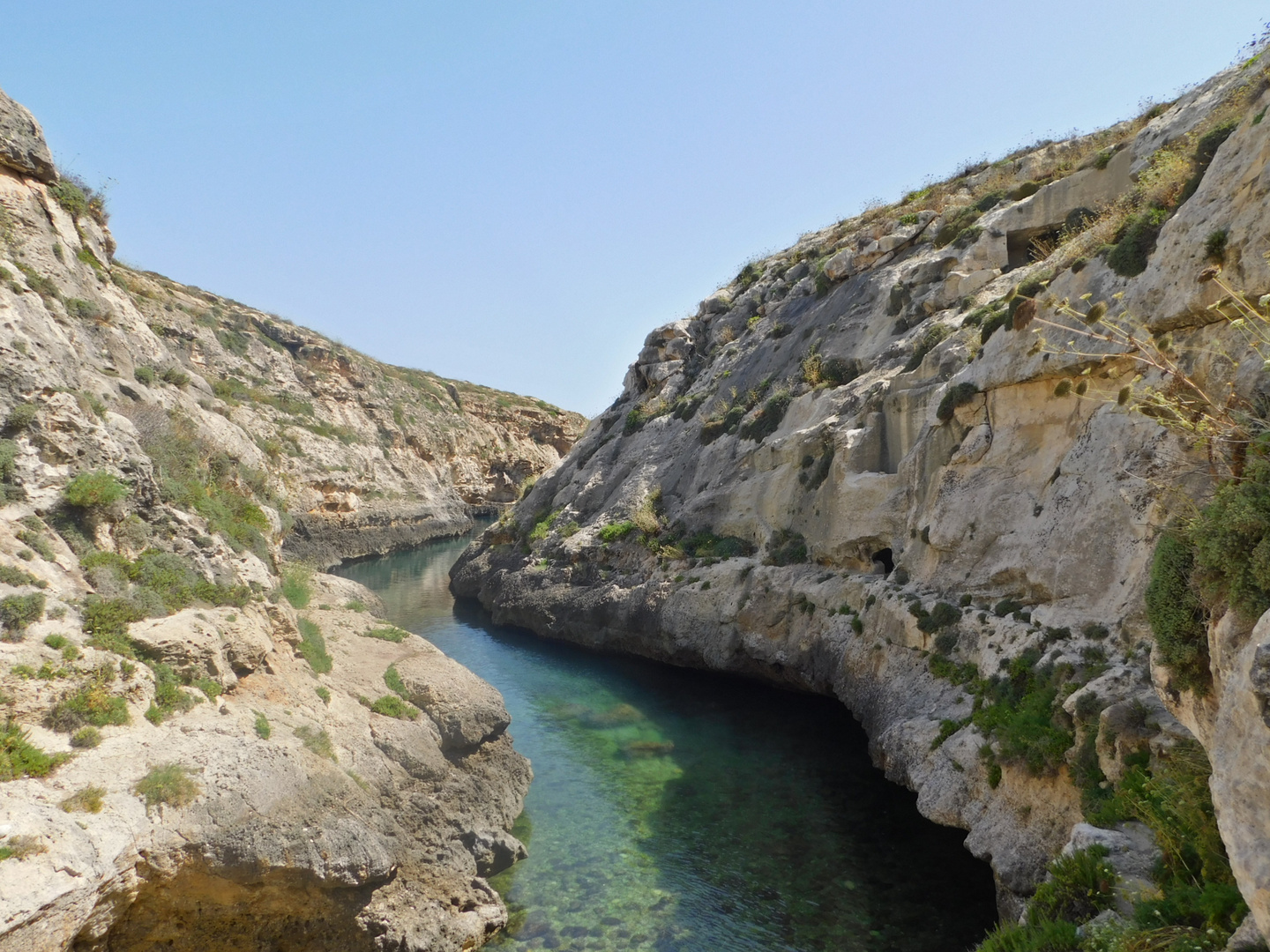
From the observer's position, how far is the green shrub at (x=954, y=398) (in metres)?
16.8

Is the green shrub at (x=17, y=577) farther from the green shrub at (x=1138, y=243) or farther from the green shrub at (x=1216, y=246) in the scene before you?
the green shrub at (x=1138, y=243)

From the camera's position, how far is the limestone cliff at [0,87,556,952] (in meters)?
8.58

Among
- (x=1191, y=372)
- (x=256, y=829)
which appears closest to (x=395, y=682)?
(x=256, y=829)

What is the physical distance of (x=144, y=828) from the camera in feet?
28.0

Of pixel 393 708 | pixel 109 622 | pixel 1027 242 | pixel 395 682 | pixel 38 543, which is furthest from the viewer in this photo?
pixel 1027 242

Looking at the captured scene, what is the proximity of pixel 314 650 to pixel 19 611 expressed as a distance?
5874 millimetres

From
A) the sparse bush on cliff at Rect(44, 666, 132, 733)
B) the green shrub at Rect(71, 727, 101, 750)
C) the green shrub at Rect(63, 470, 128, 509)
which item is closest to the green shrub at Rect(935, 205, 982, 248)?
the green shrub at Rect(63, 470, 128, 509)

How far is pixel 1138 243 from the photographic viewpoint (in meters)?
14.4

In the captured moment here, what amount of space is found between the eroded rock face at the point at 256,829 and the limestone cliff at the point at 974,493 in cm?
825

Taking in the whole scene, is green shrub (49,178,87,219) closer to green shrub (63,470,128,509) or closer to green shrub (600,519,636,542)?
green shrub (63,470,128,509)

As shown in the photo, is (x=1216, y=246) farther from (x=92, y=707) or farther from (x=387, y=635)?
(x=387, y=635)

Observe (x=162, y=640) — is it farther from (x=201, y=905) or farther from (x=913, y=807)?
(x=913, y=807)

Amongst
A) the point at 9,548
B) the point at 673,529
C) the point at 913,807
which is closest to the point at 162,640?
the point at 9,548

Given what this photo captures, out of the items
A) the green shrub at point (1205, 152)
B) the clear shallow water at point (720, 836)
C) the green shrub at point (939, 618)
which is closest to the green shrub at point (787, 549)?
the clear shallow water at point (720, 836)
